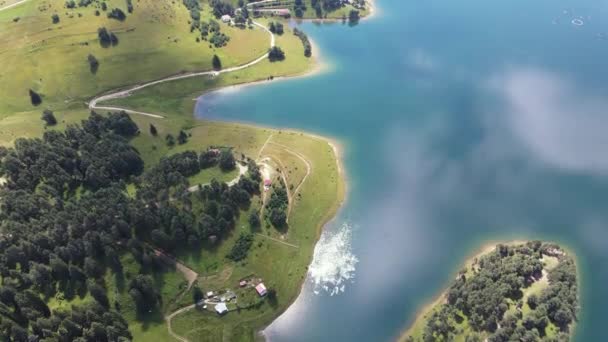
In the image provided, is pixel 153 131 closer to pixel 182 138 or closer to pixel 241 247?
pixel 182 138

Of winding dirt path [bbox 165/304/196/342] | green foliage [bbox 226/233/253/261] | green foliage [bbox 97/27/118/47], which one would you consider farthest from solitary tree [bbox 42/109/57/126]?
winding dirt path [bbox 165/304/196/342]

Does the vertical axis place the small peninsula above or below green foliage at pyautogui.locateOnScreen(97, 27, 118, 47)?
below

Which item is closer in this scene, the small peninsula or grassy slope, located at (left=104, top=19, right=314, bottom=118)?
the small peninsula

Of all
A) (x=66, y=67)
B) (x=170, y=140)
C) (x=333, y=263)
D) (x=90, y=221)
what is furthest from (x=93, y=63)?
(x=333, y=263)

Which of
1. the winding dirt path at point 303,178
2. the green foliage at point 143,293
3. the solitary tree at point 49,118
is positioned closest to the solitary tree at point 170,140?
the winding dirt path at point 303,178

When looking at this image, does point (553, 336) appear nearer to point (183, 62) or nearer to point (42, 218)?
point (42, 218)

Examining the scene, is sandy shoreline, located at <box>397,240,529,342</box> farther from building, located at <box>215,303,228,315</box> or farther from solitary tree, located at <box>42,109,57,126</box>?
solitary tree, located at <box>42,109,57,126</box>

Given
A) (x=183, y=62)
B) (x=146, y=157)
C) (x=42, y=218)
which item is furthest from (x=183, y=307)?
(x=183, y=62)

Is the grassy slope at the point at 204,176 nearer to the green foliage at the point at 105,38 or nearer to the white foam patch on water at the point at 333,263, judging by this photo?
the white foam patch on water at the point at 333,263
